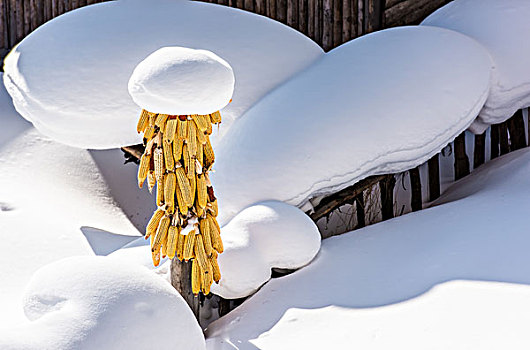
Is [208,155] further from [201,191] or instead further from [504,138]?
[504,138]

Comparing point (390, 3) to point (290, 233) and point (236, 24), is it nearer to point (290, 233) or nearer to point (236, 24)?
point (236, 24)

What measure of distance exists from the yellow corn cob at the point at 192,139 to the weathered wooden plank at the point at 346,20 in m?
1.94

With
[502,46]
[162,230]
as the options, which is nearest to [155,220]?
[162,230]

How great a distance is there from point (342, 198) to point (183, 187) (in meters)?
0.88

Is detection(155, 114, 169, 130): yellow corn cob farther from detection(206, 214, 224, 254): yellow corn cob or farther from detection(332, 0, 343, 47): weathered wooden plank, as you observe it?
detection(332, 0, 343, 47): weathered wooden plank

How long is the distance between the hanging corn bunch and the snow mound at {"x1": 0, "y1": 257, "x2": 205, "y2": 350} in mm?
294

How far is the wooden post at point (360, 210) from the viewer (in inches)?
111

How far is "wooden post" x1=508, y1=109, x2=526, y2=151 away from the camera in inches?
124

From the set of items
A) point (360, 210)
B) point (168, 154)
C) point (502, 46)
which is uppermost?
point (502, 46)

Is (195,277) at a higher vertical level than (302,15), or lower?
lower

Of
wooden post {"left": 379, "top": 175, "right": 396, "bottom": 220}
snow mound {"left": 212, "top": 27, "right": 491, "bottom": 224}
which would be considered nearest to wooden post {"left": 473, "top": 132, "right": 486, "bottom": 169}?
snow mound {"left": 212, "top": 27, "right": 491, "bottom": 224}

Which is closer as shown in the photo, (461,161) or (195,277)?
(195,277)

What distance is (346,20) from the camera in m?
3.75

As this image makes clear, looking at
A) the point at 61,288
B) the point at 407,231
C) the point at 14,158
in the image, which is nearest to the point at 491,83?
the point at 407,231
